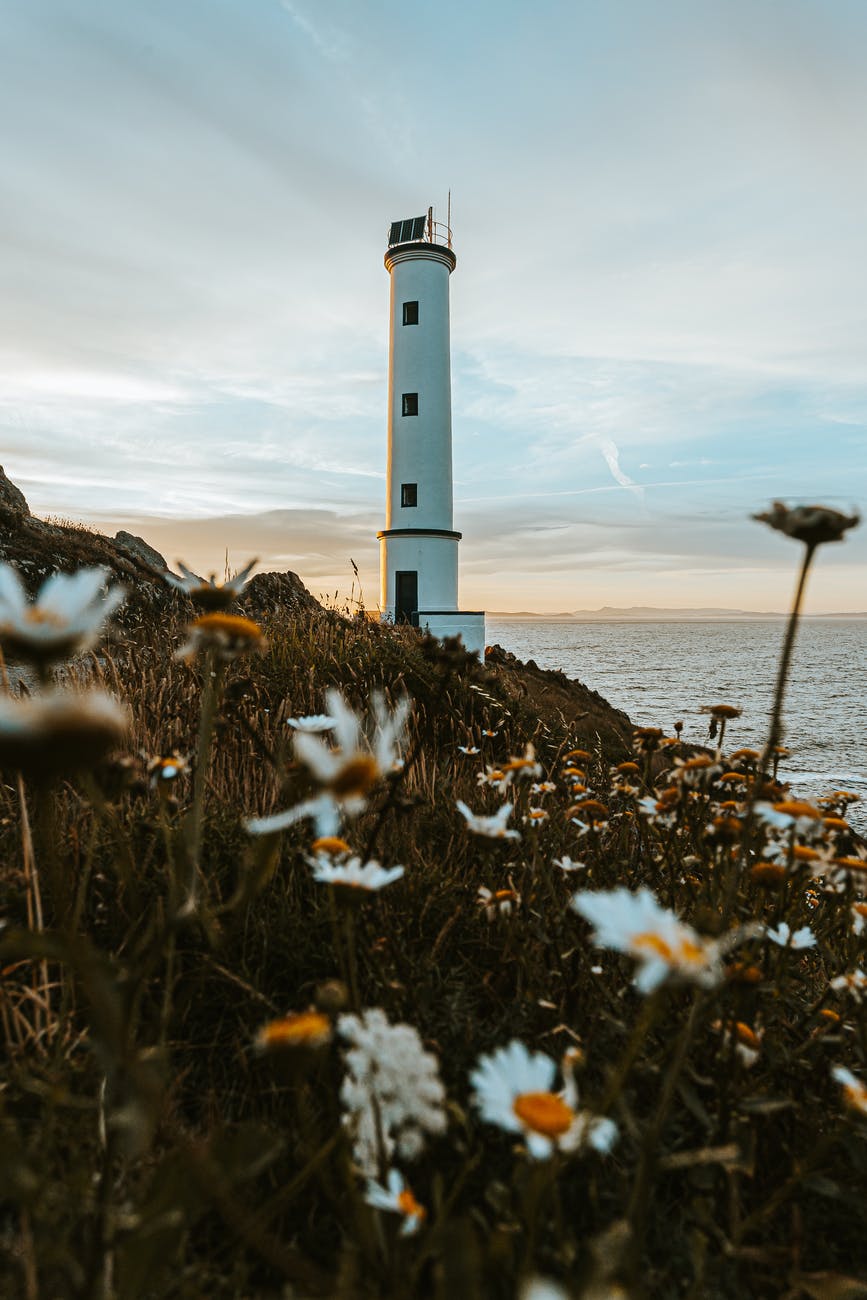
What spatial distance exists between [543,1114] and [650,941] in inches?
9.7

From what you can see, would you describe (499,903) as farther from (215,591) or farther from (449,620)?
(449,620)

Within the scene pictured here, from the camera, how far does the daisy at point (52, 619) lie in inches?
32.8

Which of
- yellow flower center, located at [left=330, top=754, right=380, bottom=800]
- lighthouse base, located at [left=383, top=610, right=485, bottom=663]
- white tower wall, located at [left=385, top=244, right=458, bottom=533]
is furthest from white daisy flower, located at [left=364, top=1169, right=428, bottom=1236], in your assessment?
white tower wall, located at [left=385, top=244, right=458, bottom=533]

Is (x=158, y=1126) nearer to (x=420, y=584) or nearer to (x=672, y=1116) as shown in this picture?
(x=672, y=1116)

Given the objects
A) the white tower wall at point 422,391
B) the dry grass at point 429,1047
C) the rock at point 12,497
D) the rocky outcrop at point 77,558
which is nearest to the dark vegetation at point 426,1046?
the dry grass at point 429,1047

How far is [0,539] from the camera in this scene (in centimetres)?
1071

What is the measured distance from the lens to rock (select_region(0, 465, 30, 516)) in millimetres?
12125

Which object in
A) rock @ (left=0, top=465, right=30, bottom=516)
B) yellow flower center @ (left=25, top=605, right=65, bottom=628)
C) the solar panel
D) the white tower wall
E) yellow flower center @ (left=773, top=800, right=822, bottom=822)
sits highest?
the solar panel

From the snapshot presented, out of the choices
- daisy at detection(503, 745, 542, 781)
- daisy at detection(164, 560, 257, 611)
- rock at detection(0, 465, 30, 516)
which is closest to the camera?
daisy at detection(164, 560, 257, 611)

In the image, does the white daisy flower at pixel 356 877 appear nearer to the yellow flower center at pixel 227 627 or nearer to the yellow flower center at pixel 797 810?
the yellow flower center at pixel 227 627

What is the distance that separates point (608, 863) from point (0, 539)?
1034 centimetres

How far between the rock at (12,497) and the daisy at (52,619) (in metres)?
12.2

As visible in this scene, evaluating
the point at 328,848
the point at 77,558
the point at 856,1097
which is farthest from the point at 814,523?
the point at 77,558

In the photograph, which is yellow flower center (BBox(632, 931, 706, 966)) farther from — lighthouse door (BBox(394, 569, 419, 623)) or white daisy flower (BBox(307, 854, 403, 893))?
lighthouse door (BBox(394, 569, 419, 623))
